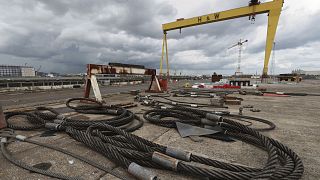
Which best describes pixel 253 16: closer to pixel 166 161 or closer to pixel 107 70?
pixel 107 70

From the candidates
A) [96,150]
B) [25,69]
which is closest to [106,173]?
[96,150]

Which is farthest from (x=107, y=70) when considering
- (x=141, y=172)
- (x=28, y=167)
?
(x=141, y=172)

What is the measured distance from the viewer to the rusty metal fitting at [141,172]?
148 cm

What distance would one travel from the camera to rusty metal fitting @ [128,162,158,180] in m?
1.48

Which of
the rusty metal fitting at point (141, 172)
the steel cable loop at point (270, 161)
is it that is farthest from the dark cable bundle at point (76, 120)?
the steel cable loop at point (270, 161)

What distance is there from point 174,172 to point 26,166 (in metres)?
1.48

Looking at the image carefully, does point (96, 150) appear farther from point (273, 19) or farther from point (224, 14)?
point (273, 19)

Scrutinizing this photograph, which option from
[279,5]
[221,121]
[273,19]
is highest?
[279,5]

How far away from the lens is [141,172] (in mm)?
1543

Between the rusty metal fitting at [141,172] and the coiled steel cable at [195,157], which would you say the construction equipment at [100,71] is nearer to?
the coiled steel cable at [195,157]

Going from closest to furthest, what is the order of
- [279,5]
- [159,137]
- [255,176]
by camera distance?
[255,176], [159,137], [279,5]

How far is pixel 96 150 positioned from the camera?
6.98ft

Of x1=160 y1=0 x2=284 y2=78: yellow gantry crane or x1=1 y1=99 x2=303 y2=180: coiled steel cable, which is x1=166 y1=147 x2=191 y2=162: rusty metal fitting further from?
x1=160 y1=0 x2=284 y2=78: yellow gantry crane

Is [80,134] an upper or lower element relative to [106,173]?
upper
